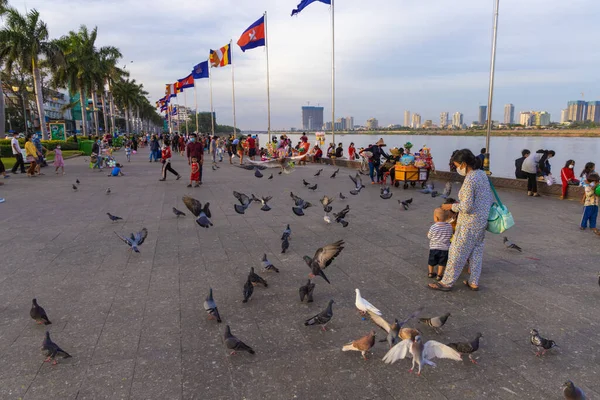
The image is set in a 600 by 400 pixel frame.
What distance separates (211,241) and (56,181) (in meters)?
9.84

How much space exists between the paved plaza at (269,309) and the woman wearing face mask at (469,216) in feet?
1.06

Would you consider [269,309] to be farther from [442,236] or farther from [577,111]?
[577,111]

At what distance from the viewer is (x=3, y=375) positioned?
107 inches

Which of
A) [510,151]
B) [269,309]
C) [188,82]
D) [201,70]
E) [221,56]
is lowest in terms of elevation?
[510,151]

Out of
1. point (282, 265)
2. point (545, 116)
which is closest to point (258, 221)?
point (282, 265)

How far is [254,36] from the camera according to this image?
23953 millimetres

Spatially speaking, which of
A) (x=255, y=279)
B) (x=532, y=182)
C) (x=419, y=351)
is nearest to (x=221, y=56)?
(x=532, y=182)

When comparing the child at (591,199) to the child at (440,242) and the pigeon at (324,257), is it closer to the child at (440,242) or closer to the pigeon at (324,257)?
the child at (440,242)

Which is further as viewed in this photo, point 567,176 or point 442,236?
point 567,176

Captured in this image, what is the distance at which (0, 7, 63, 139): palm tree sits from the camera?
2400 cm

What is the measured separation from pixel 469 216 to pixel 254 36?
2299 cm

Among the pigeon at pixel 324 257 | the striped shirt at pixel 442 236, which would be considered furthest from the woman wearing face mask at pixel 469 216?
the pigeon at pixel 324 257

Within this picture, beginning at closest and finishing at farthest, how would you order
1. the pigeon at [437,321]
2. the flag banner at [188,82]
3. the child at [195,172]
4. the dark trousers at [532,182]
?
the pigeon at [437,321] < the dark trousers at [532,182] < the child at [195,172] < the flag banner at [188,82]

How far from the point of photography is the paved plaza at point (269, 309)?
265cm
